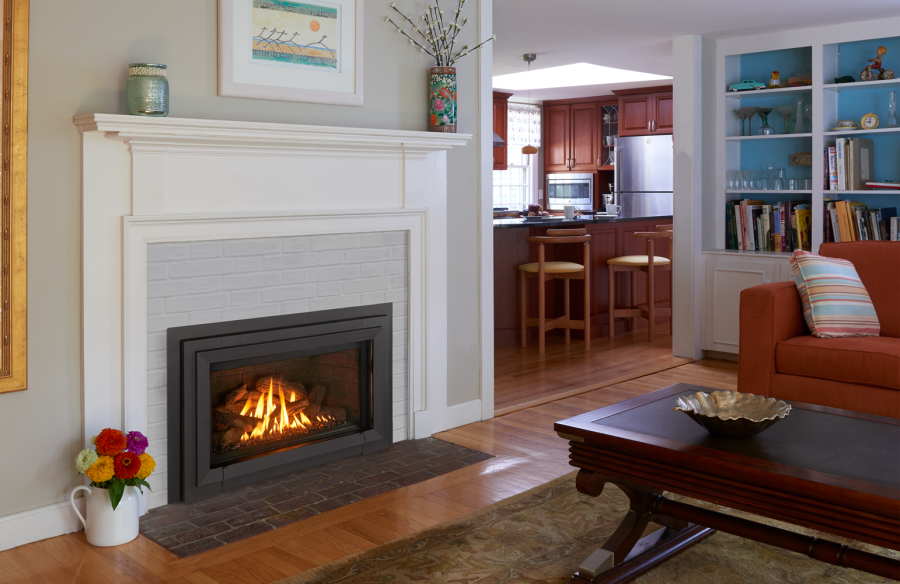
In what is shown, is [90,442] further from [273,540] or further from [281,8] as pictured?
[281,8]

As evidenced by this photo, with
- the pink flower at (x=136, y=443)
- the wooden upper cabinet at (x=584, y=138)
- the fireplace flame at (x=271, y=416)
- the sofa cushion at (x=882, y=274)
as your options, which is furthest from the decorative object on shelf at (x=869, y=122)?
the wooden upper cabinet at (x=584, y=138)

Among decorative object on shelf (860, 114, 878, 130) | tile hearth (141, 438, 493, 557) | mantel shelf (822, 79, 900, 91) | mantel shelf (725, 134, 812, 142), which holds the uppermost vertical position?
mantel shelf (822, 79, 900, 91)

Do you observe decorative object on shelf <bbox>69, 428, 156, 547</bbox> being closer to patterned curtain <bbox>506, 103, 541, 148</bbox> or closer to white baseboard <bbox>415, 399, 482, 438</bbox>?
white baseboard <bbox>415, 399, 482, 438</bbox>

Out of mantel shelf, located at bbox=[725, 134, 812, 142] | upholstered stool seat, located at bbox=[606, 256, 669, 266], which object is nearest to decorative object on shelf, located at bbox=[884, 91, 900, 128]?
mantel shelf, located at bbox=[725, 134, 812, 142]

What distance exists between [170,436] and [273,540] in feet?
1.97

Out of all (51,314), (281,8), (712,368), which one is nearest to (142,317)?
(51,314)

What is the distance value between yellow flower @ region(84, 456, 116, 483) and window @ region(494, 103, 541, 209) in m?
8.29

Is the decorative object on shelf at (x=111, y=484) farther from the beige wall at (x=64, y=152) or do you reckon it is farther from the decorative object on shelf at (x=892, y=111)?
the decorative object on shelf at (x=892, y=111)

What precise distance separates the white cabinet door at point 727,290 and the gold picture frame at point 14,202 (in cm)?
442

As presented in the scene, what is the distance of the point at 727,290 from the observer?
223 inches

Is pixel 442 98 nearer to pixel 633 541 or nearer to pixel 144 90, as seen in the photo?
pixel 144 90

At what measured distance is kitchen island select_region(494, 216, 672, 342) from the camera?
6.27 m

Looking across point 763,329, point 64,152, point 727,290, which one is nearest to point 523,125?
point 727,290

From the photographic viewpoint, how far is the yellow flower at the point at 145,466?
265cm
